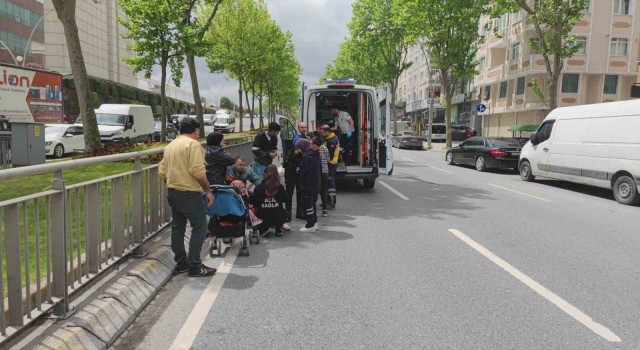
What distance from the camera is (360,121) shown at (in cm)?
1216

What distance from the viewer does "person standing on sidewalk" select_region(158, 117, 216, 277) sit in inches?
187

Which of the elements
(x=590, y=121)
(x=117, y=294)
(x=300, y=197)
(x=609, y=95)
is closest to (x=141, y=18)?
(x=300, y=197)

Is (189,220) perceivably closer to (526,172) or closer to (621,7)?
(526,172)

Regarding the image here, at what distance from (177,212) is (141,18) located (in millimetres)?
17072

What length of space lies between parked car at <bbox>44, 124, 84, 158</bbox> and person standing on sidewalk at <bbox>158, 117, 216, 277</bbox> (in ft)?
57.3

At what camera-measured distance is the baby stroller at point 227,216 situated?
18.8 feet

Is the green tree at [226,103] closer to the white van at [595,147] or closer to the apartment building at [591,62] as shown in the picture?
the apartment building at [591,62]

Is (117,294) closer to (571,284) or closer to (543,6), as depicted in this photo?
(571,284)

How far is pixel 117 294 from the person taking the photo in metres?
4.06

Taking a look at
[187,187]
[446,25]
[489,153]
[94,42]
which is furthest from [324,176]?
[94,42]

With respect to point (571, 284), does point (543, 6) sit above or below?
above

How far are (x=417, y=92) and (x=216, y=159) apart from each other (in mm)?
74292

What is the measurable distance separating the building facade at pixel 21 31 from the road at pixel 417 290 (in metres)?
53.0

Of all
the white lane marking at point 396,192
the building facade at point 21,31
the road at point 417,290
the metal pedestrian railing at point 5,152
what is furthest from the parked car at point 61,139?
the building facade at point 21,31
